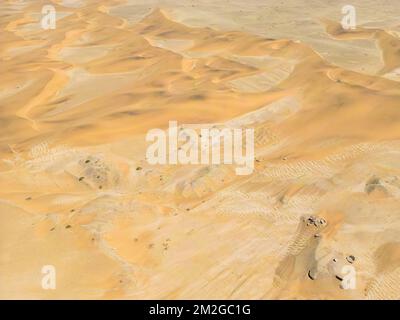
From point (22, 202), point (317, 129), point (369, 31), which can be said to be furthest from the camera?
point (369, 31)

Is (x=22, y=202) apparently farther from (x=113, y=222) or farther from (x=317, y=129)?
(x=317, y=129)

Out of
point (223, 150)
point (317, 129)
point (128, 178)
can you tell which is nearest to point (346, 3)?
point (317, 129)

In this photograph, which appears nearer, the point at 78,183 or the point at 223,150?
the point at 78,183

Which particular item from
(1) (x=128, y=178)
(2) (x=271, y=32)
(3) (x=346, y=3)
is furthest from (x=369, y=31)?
(1) (x=128, y=178)
